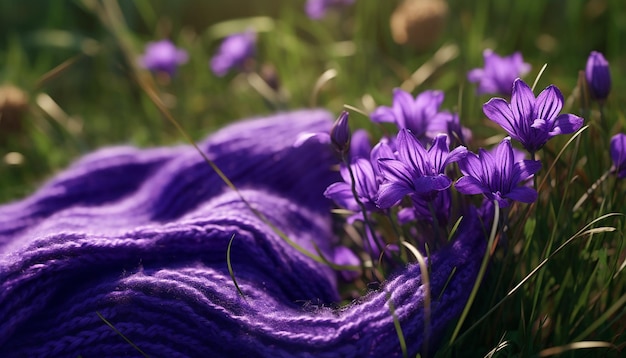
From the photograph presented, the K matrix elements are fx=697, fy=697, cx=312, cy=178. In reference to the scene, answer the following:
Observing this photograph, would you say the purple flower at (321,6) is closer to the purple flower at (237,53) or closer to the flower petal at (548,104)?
the purple flower at (237,53)

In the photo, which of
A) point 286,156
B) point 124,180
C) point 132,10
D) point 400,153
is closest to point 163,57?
point 124,180

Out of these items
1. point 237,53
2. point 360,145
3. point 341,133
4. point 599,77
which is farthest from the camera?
point 237,53

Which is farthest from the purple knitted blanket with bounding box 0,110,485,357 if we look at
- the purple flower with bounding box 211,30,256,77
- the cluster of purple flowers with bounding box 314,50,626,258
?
the purple flower with bounding box 211,30,256,77

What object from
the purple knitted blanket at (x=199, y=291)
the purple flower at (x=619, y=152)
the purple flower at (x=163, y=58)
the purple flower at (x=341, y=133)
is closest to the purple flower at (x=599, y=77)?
the purple flower at (x=619, y=152)

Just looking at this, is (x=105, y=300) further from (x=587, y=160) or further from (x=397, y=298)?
(x=587, y=160)

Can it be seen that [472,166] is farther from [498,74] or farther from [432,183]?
[498,74]

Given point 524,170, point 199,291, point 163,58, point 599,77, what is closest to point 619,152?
point 599,77
